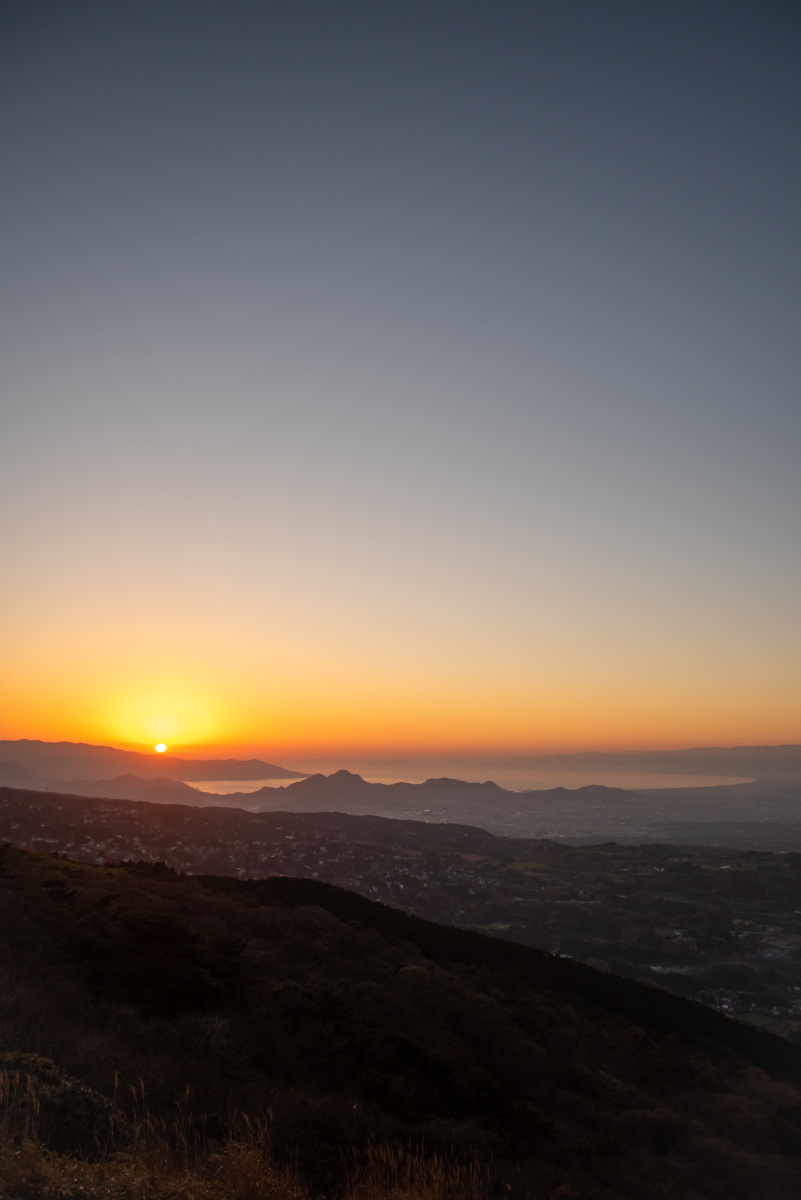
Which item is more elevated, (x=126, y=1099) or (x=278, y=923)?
(x=126, y=1099)

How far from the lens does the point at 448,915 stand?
58812mm

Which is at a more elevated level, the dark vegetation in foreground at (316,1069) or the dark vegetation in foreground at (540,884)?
the dark vegetation in foreground at (316,1069)

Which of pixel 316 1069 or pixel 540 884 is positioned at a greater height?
pixel 316 1069

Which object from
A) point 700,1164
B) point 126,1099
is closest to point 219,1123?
point 126,1099

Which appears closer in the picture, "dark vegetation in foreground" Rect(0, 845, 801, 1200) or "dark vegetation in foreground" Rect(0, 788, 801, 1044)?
"dark vegetation in foreground" Rect(0, 845, 801, 1200)

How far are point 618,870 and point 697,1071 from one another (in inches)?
3305

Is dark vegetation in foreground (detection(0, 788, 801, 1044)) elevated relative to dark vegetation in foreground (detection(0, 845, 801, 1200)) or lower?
lower

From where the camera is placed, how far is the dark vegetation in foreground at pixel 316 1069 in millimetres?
6516

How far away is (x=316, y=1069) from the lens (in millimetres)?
10719

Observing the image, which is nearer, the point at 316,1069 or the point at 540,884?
the point at 316,1069

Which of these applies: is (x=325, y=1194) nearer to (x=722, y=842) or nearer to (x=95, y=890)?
(x=95, y=890)

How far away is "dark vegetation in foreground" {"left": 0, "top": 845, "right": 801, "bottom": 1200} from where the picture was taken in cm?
652

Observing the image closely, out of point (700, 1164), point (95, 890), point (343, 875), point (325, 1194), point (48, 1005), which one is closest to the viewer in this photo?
point (325, 1194)

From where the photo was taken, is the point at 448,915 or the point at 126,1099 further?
the point at 448,915
